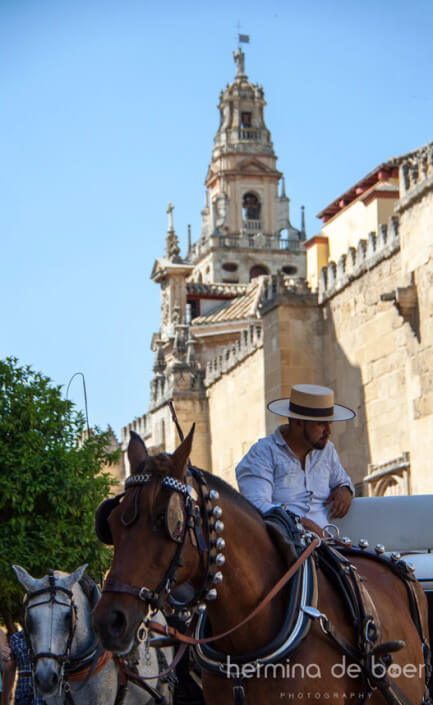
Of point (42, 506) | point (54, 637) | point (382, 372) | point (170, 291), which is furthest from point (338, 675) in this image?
point (170, 291)

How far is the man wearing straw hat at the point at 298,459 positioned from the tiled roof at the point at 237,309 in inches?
1735

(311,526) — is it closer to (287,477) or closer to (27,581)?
(287,477)

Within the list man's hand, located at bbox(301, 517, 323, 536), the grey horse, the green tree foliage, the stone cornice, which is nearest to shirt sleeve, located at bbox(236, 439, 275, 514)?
man's hand, located at bbox(301, 517, 323, 536)

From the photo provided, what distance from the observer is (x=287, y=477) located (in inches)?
185

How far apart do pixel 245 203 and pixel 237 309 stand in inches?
780

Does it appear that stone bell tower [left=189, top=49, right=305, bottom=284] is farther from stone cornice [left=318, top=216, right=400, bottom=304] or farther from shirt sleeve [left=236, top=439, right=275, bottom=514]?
shirt sleeve [left=236, top=439, right=275, bottom=514]

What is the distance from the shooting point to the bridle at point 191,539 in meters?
3.47

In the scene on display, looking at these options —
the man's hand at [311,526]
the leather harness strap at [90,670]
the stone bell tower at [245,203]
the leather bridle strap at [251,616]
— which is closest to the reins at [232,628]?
the leather bridle strap at [251,616]

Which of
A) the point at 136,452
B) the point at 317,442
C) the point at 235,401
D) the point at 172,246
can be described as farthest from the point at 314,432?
the point at 172,246

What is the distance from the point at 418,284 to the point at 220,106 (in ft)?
180

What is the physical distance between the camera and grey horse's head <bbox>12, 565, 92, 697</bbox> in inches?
222

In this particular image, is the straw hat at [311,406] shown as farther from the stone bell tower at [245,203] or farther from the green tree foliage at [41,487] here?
the stone bell tower at [245,203]

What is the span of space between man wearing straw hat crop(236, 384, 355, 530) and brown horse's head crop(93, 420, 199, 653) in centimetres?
96

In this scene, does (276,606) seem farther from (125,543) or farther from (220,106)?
(220,106)
